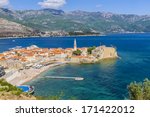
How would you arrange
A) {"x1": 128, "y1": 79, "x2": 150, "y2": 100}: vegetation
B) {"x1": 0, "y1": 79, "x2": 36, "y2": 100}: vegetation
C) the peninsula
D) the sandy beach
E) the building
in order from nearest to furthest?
{"x1": 0, "y1": 79, "x2": 36, "y2": 100}: vegetation
{"x1": 128, "y1": 79, "x2": 150, "y2": 100}: vegetation
the sandy beach
the peninsula
the building

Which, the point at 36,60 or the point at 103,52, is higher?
the point at 103,52

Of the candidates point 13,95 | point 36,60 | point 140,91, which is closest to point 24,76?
point 36,60

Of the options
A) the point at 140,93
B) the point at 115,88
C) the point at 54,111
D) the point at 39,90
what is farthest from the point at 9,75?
the point at 54,111

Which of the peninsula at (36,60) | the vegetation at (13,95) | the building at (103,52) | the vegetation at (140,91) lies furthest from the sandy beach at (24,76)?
the vegetation at (140,91)

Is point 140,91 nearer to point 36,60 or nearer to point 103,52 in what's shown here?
point 36,60

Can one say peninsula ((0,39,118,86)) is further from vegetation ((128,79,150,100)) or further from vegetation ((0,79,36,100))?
vegetation ((128,79,150,100))

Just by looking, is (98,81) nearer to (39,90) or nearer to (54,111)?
(39,90)

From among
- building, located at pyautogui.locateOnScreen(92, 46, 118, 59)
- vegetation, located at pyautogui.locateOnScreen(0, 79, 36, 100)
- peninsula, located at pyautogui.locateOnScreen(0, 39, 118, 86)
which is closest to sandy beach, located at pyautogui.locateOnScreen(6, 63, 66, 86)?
peninsula, located at pyautogui.locateOnScreen(0, 39, 118, 86)

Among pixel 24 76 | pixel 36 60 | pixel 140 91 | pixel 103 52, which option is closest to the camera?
pixel 140 91
